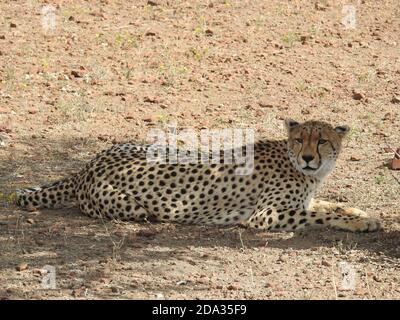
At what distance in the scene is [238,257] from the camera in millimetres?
7148

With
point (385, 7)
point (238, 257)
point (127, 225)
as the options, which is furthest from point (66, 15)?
point (238, 257)

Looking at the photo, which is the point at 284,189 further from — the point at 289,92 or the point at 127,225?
the point at 289,92

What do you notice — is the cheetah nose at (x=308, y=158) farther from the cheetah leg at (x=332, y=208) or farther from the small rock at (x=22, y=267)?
the small rock at (x=22, y=267)

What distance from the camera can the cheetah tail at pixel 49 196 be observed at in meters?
8.11

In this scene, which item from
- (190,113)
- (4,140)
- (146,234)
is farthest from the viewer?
(190,113)

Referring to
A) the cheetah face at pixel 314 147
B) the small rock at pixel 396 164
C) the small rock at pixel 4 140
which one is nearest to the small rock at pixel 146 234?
the cheetah face at pixel 314 147

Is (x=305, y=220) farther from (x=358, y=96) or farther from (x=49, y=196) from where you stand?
(x=358, y=96)

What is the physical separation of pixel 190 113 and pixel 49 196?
3.00m

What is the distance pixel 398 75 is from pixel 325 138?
4.74 meters

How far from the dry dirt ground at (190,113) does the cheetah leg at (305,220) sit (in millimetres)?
107

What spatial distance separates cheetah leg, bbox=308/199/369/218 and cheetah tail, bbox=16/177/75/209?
1991 mm

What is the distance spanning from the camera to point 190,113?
10.8 metres

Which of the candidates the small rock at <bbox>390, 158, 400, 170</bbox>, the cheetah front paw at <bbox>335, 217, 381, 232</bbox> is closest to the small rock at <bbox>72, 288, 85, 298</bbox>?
the cheetah front paw at <bbox>335, 217, 381, 232</bbox>

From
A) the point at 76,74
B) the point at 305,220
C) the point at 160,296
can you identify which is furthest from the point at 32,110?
the point at 160,296
